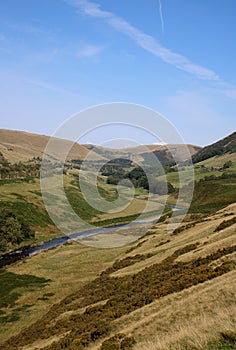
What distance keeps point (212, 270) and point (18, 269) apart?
53554mm

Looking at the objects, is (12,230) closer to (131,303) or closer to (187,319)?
(131,303)

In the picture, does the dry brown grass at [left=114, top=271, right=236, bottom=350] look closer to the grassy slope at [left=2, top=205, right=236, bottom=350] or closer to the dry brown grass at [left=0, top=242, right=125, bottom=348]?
the grassy slope at [left=2, top=205, right=236, bottom=350]

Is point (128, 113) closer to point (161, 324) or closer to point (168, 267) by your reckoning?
point (168, 267)

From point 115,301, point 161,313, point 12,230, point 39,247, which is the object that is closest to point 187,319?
point 161,313

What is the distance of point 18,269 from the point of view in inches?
2795

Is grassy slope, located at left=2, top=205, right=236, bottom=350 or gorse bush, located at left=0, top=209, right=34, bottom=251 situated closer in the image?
grassy slope, located at left=2, top=205, right=236, bottom=350

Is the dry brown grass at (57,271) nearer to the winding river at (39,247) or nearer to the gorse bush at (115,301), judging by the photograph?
the winding river at (39,247)

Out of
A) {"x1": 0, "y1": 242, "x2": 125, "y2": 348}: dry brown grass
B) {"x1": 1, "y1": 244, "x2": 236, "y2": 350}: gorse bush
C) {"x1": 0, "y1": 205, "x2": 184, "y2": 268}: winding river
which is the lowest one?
{"x1": 0, "y1": 205, "x2": 184, "y2": 268}: winding river

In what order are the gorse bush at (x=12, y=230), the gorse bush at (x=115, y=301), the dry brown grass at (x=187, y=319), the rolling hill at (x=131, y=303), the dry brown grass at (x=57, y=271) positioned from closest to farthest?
the dry brown grass at (x=187, y=319) < the rolling hill at (x=131, y=303) < the gorse bush at (x=115, y=301) < the dry brown grass at (x=57, y=271) < the gorse bush at (x=12, y=230)

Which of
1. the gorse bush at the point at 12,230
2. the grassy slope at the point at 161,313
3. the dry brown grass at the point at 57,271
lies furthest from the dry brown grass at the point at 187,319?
the gorse bush at the point at 12,230

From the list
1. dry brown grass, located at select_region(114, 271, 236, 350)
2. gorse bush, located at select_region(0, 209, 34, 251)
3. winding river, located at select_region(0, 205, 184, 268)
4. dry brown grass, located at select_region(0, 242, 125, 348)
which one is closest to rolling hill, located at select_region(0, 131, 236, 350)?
dry brown grass, located at select_region(114, 271, 236, 350)

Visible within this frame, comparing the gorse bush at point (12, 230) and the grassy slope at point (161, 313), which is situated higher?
the grassy slope at point (161, 313)

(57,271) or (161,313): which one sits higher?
(161,313)

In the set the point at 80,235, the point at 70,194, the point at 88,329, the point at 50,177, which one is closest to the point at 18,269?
the point at 80,235
